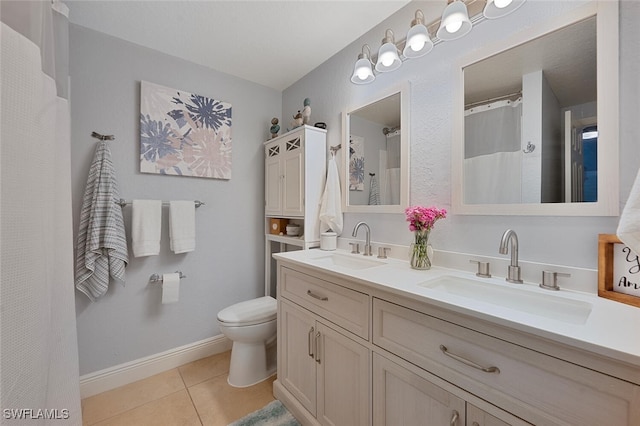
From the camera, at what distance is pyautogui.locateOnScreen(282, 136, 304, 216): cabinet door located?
6.16 ft

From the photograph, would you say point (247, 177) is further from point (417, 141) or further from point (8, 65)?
point (8, 65)

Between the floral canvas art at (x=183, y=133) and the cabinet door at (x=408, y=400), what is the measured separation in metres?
1.84

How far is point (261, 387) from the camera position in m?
1.66

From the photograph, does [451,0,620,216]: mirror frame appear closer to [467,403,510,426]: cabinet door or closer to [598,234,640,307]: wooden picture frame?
[598,234,640,307]: wooden picture frame

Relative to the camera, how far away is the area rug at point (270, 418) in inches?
53.1

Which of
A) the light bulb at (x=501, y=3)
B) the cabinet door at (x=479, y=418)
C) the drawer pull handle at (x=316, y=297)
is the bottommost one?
the cabinet door at (x=479, y=418)

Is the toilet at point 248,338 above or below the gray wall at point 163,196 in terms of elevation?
below

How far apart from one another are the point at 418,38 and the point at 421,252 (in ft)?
3.48

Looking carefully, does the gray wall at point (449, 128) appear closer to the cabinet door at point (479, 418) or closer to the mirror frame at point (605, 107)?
the mirror frame at point (605, 107)

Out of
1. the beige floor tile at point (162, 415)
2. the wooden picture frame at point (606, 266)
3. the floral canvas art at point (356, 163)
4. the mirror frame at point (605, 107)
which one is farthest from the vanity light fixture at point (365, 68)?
the beige floor tile at point (162, 415)

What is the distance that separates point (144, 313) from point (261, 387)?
1.01m

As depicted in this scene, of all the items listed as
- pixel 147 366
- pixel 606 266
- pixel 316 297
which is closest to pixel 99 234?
pixel 147 366

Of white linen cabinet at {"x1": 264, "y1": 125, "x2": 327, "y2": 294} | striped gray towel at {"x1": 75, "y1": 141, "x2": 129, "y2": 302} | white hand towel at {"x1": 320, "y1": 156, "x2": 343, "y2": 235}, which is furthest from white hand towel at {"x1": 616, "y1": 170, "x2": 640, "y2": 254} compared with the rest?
striped gray towel at {"x1": 75, "y1": 141, "x2": 129, "y2": 302}

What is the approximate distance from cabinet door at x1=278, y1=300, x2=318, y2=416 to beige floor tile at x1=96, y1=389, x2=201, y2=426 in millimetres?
552
